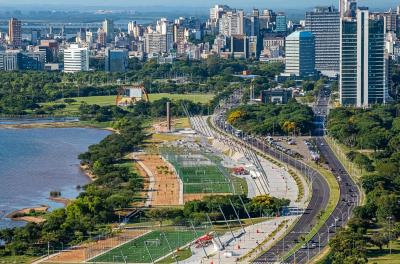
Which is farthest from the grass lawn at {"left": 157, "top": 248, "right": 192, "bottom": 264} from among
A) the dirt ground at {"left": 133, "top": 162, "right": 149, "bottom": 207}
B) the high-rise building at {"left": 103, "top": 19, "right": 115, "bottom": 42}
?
the high-rise building at {"left": 103, "top": 19, "right": 115, "bottom": 42}

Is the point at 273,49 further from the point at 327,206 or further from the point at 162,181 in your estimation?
the point at 327,206

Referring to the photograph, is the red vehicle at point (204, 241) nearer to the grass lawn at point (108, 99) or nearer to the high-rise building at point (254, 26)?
the grass lawn at point (108, 99)

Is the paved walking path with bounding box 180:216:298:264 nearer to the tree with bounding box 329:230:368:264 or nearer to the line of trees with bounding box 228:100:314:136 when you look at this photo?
the tree with bounding box 329:230:368:264

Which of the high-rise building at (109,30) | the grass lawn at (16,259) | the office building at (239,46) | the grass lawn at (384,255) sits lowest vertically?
the grass lawn at (16,259)

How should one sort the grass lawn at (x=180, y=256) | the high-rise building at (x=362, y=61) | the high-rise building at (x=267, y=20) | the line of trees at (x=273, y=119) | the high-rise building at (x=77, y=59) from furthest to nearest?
the high-rise building at (x=267, y=20)
the high-rise building at (x=77, y=59)
the high-rise building at (x=362, y=61)
the line of trees at (x=273, y=119)
the grass lawn at (x=180, y=256)

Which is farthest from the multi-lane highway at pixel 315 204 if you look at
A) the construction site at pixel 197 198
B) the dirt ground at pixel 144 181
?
the dirt ground at pixel 144 181

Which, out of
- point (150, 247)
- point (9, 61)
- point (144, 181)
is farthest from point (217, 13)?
point (150, 247)
